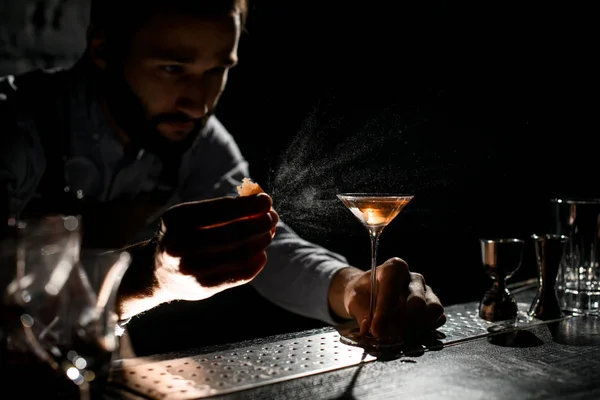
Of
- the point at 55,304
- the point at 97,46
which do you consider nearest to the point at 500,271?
the point at 55,304

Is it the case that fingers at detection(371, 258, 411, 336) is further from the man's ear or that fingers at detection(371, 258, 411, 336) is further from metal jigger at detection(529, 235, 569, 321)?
the man's ear

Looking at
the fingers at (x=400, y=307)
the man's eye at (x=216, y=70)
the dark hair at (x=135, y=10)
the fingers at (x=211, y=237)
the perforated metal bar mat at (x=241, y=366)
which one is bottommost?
the perforated metal bar mat at (x=241, y=366)

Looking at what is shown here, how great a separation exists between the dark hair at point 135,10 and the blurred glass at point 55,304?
5.82 feet

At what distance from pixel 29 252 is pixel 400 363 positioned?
965 mm

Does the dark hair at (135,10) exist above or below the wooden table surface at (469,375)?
above

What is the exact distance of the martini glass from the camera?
185 centimetres

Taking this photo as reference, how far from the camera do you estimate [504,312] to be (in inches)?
84.5

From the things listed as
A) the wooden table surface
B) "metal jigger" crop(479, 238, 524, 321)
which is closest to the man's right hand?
the wooden table surface

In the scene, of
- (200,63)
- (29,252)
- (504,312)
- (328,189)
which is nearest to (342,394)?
(29,252)

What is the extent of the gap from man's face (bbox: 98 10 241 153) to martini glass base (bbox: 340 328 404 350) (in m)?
1.46

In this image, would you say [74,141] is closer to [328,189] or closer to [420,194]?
[328,189]

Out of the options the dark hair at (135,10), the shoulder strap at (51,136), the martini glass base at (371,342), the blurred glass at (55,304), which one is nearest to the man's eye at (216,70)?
the dark hair at (135,10)

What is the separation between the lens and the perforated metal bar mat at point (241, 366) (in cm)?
146

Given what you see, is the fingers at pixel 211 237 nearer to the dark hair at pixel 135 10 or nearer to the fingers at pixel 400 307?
the fingers at pixel 400 307
